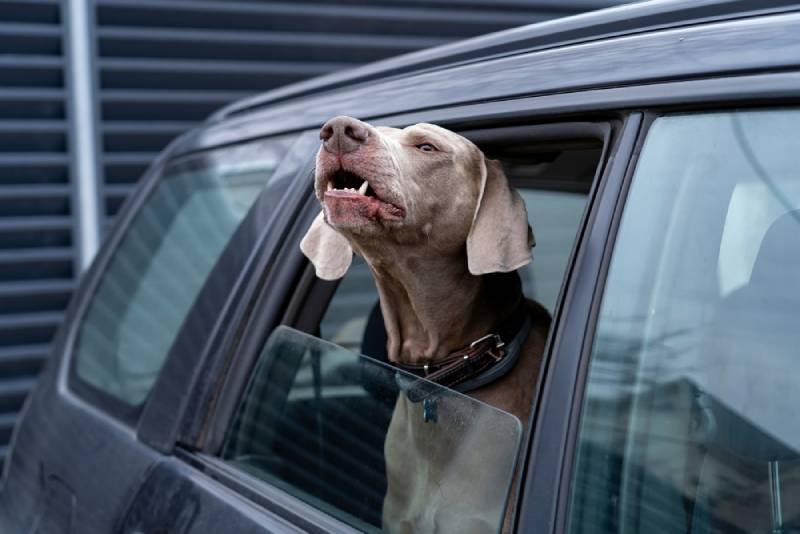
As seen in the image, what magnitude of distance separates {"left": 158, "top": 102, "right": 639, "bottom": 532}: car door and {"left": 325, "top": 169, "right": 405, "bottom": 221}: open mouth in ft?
0.44

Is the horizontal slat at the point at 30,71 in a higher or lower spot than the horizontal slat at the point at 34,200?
higher

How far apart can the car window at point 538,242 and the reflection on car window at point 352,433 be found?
0.32 m

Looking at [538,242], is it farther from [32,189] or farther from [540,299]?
[32,189]

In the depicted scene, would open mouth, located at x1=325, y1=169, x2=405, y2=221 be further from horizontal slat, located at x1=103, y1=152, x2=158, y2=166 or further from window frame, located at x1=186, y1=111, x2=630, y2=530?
horizontal slat, located at x1=103, y1=152, x2=158, y2=166

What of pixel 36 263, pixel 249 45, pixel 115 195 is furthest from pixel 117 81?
pixel 36 263

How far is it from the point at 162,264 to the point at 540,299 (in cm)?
107

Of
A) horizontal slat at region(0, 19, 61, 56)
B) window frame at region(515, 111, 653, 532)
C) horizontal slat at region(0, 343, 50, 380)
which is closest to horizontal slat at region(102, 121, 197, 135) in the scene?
horizontal slat at region(0, 19, 61, 56)

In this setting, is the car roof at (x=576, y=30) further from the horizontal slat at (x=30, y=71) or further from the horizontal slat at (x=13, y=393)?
the horizontal slat at (x=30, y=71)

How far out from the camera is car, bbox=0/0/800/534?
1.37m

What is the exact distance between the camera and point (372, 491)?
75.4 inches

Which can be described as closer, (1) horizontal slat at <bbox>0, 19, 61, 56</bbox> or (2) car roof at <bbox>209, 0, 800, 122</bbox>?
(2) car roof at <bbox>209, 0, 800, 122</bbox>

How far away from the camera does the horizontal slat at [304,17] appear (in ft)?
23.6

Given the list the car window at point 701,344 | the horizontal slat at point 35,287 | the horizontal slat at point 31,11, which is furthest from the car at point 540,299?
the horizontal slat at point 31,11

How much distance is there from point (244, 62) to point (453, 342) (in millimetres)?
5290
